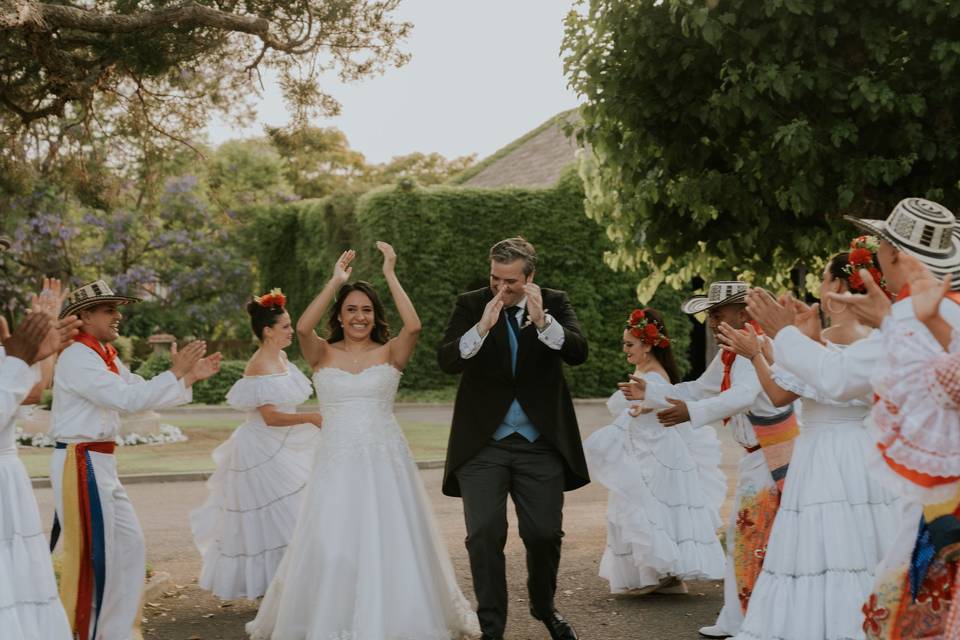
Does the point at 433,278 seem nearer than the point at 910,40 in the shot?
No

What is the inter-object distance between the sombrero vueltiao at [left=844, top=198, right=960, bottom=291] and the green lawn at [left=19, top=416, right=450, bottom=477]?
12804mm

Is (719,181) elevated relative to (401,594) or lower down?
elevated

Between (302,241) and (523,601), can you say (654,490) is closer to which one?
(523,601)

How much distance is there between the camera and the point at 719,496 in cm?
848

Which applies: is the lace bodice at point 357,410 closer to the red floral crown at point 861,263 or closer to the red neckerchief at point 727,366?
the red neckerchief at point 727,366

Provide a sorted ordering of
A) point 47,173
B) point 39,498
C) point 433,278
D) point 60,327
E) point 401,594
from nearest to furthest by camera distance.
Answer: point 60,327
point 401,594
point 47,173
point 39,498
point 433,278

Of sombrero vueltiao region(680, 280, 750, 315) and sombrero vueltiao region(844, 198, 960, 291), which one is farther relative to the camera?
sombrero vueltiao region(680, 280, 750, 315)

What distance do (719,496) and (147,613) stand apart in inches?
158

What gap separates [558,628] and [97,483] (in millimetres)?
2669

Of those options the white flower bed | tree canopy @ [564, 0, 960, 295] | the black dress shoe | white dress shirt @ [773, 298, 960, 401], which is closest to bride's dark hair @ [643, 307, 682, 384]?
tree canopy @ [564, 0, 960, 295]

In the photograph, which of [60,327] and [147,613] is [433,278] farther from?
[60,327]

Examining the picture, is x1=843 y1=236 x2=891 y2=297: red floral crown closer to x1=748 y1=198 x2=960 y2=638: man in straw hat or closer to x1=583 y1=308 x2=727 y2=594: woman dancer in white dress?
x1=748 y1=198 x2=960 y2=638: man in straw hat

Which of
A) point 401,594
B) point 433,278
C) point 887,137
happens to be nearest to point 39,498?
point 401,594

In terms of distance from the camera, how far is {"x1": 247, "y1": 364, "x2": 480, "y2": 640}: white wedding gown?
6.33 metres
